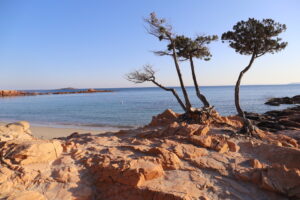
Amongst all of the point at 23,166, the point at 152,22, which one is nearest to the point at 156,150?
the point at 23,166

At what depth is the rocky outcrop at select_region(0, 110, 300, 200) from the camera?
435 cm

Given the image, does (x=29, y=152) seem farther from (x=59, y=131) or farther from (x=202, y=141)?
(x=59, y=131)

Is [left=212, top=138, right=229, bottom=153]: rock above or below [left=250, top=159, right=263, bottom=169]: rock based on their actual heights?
above

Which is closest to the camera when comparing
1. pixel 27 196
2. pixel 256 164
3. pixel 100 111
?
pixel 27 196

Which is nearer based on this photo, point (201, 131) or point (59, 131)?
point (201, 131)

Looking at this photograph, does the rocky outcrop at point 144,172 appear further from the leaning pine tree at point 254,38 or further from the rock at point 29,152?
the leaning pine tree at point 254,38

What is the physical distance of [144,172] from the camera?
15.4 ft

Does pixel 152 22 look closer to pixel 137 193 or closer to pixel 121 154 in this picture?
pixel 121 154

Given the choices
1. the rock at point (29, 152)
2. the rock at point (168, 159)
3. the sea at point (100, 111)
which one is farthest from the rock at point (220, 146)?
the sea at point (100, 111)

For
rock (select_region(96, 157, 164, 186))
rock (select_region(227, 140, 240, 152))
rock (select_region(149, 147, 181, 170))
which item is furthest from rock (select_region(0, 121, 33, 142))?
rock (select_region(227, 140, 240, 152))

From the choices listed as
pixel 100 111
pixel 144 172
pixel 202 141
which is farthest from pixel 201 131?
pixel 100 111

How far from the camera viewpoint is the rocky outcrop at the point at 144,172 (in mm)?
4352

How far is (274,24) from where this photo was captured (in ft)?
38.4

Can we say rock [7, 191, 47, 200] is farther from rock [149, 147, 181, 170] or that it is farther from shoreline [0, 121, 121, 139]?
shoreline [0, 121, 121, 139]
